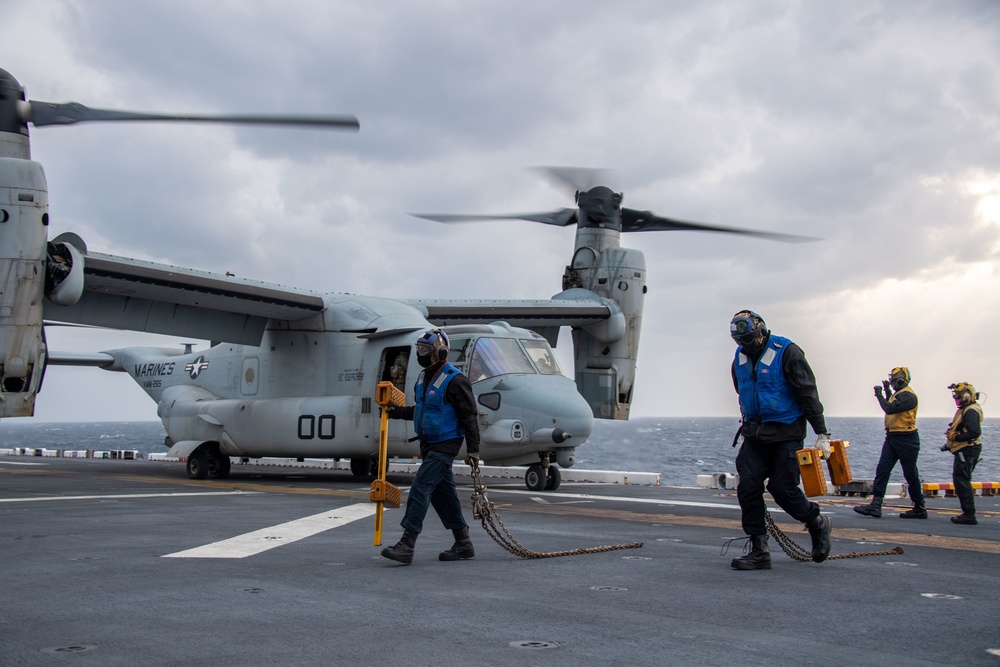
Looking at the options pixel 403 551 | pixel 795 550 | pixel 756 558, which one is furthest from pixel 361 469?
pixel 756 558

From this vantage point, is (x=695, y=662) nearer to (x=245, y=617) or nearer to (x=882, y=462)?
(x=245, y=617)

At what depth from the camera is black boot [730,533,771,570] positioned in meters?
6.52

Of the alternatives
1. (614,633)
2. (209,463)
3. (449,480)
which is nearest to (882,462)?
(449,480)

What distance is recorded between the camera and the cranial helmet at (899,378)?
11.5 meters

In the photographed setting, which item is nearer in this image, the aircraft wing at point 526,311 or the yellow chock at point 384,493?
the yellow chock at point 384,493

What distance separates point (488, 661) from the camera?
3783mm

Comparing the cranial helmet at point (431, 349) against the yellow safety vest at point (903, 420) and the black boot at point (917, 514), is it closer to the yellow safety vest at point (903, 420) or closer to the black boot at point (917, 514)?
the yellow safety vest at point (903, 420)

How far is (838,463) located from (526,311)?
44.8 feet

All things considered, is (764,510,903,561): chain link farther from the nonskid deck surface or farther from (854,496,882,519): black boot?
(854,496,882,519): black boot

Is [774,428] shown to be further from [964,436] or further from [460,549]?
[964,436]

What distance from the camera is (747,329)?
22.5 feet

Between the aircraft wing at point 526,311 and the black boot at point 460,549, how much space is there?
42.1ft

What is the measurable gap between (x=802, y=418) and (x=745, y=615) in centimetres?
235

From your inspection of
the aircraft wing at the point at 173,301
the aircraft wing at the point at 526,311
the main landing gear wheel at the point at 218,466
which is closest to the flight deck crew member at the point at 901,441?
the aircraft wing at the point at 526,311
